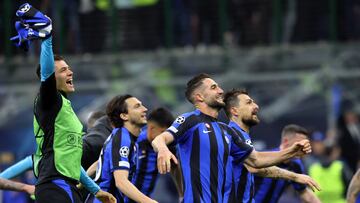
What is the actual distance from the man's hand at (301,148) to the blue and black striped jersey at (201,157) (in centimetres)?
72

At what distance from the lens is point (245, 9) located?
1961cm

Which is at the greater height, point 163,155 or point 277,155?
point 163,155

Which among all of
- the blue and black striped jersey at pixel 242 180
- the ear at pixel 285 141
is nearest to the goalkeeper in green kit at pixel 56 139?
the blue and black striped jersey at pixel 242 180

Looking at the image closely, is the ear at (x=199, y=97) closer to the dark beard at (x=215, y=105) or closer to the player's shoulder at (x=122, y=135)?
the dark beard at (x=215, y=105)

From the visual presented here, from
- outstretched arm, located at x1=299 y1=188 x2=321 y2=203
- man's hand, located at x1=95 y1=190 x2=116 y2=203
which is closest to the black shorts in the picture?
man's hand, located at x1=95 y1=190 x2=116 y2=203

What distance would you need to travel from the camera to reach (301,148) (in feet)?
32.5

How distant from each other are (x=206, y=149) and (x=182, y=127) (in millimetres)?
339

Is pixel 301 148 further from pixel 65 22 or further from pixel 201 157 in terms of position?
pixel 65 22

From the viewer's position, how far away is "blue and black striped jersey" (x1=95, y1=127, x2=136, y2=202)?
1045 cm

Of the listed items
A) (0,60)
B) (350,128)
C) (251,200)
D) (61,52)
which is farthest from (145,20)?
(251,200)

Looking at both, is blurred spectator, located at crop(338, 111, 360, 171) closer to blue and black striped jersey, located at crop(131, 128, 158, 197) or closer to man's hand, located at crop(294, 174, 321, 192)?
blue and black striped jersey, located at crop(131, 128, 158, 197)

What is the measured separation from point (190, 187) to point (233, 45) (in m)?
9.77

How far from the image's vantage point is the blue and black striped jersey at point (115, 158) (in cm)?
1045

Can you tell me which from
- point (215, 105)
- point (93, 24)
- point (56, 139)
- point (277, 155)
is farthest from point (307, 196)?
point (93, 24)
